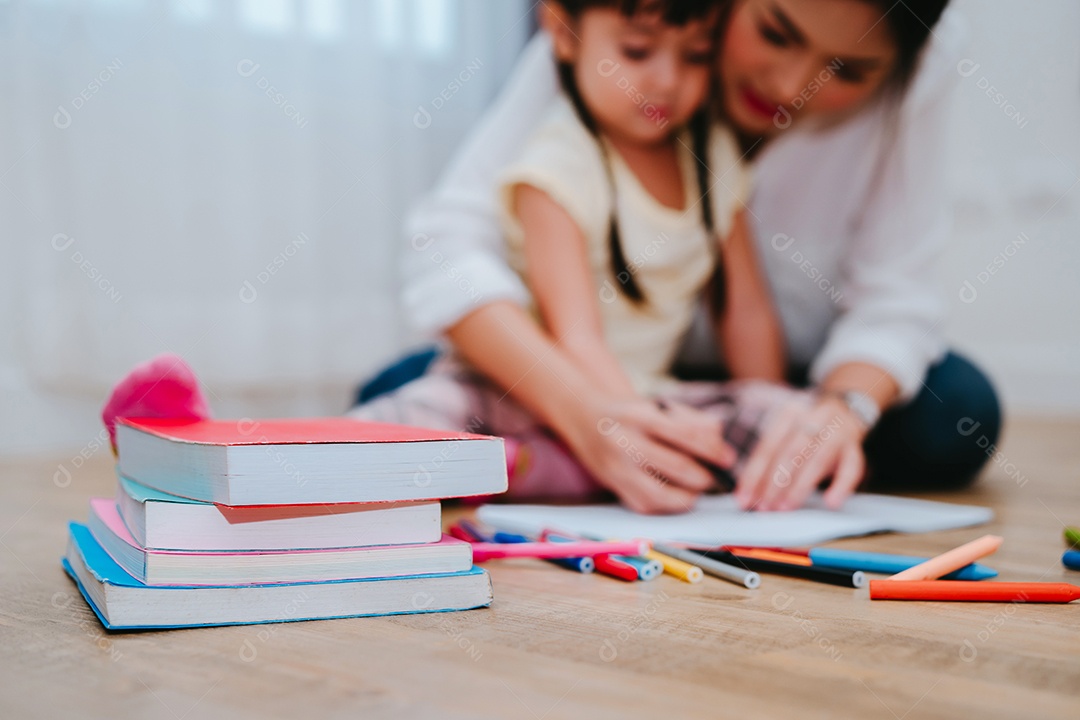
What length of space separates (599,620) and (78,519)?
58 centimetres

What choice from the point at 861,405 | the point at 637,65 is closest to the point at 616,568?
the point at 861,405

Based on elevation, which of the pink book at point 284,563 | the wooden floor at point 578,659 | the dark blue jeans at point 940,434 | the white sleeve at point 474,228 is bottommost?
the dark blue jeans at point 940,434

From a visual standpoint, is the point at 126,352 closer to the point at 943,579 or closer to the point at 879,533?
the point at 879,533

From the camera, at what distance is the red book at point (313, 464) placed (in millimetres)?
500

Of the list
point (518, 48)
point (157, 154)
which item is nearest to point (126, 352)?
point (157, 154)

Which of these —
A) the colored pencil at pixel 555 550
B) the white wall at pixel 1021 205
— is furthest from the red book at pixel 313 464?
the white wall at pixel 1021 205

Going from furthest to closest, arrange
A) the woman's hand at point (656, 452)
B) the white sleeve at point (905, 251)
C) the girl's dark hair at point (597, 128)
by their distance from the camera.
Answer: the white sleeve at point (905, 251), the girl's dark hair at point (597, 128), the woman's hand at point (656, 452)

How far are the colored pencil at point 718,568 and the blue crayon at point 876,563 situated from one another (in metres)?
0.05

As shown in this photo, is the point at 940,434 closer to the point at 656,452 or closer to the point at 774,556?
the point at 656,452

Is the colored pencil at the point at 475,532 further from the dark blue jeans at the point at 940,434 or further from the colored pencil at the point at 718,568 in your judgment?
the dark blue jeans at the point at 940,434

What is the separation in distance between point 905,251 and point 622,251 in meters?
0.36

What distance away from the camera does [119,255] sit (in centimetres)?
155

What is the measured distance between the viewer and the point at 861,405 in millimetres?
1027

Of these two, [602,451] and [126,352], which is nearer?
[602,451]
